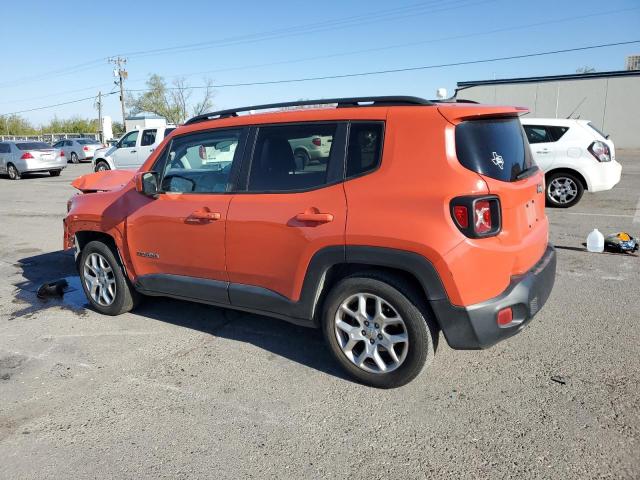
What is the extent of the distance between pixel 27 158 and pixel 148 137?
6824mm

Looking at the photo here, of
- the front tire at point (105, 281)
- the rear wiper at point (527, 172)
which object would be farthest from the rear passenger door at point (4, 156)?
the rear wiper at point (527, 172)

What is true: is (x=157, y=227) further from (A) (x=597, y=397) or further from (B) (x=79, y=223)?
(A) (x=597, y=397)

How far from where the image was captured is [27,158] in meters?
20.2

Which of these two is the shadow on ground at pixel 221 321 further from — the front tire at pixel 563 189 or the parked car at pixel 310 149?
the front tire at pixel 563 189

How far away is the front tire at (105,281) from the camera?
4.65 metres

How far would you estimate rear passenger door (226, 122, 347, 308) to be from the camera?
3.27m

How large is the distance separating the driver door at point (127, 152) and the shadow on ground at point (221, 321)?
11.5 metres

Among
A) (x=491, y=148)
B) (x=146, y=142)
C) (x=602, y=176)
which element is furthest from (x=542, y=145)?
(x=146, y=142)

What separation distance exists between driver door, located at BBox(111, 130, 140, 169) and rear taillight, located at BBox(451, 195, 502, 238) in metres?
15.8

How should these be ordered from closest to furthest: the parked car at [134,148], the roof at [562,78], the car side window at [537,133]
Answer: the car side window at [537,133] → the parked car at [134,148] → the roof at [562,78]

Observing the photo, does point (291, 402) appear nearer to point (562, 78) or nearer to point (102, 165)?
point (102, 165)

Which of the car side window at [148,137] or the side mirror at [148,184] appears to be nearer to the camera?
the side mirror at [148,184]

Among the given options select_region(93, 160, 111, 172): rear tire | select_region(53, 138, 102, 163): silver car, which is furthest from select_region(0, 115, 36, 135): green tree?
select_region(93, 160, 111, 172): rear tire

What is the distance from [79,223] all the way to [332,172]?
9.37ft
